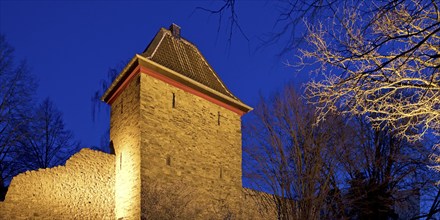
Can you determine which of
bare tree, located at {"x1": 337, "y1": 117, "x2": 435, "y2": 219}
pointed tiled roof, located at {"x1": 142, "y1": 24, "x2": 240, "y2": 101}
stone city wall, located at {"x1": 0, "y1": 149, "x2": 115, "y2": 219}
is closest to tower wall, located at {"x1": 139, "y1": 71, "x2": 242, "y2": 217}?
pointed tiled roof, located at {"x1": 142, "y1": 24, "x2": 240, "y2": 101}

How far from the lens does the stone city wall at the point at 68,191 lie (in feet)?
36.1

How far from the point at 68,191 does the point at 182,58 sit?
19.0ft

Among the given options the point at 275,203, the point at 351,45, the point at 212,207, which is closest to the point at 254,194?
Result: the point at 275,203

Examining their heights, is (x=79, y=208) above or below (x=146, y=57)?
below

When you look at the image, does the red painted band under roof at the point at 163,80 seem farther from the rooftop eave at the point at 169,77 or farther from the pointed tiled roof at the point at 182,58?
the pointed tiled roof at the point at 182,58

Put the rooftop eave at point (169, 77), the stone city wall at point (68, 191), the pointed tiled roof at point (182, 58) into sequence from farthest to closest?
1. the pointed tiled roof at point (182, 58)
2. the rooftop eave at point (169, 77)
3. the stone city wall at point (68, 191)

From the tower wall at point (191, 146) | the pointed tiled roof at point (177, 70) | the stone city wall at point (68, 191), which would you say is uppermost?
the pointed tiled roof at point (177, 70)

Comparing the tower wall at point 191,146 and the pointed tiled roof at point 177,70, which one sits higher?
the pointed tiled roof at point 177,70

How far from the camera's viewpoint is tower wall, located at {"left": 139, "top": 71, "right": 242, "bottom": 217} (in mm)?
12648

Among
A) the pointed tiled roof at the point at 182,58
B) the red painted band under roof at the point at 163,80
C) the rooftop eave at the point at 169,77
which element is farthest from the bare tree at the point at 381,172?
the pointed tiled roof at the point at 182,58

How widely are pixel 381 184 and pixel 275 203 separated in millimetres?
3720

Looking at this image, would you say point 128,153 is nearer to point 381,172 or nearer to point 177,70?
point 177,70

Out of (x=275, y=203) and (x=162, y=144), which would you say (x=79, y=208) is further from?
(x=275, y=203)

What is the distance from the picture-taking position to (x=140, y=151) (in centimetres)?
1223
